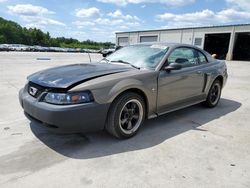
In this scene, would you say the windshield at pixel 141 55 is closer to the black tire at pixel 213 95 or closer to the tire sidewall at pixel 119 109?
the tire sidewall at pixel 119 109

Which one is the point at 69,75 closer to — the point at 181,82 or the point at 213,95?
the point at 181,82

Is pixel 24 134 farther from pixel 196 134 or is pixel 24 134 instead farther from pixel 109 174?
pixel 196 134

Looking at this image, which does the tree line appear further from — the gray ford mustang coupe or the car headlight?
the car headlight

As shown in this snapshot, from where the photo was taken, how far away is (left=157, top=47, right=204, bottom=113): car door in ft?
13.1

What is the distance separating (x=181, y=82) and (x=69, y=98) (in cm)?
218

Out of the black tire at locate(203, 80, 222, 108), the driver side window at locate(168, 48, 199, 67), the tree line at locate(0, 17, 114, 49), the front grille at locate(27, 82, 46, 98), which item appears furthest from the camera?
the tree line at locate(0, 17, 114, 49)

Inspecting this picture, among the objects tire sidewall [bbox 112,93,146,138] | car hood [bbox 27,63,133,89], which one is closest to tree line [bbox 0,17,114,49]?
car hood [bbox 27,63,133,89]

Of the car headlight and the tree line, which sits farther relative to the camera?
the tree line

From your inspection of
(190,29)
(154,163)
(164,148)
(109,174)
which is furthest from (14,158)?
(190,29)

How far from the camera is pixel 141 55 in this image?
A: 429cm

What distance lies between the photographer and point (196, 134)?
390cm

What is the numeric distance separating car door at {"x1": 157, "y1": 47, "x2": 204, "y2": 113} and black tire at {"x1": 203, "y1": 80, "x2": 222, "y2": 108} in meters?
0.52

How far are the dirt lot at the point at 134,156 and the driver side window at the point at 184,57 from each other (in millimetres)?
1114

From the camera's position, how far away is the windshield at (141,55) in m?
4.05
